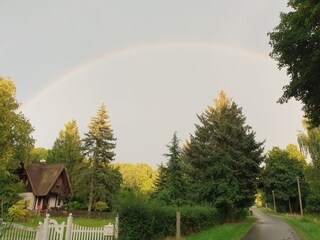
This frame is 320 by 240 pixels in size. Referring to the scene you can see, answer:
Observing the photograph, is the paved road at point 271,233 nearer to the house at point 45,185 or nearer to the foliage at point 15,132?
the foliage at point 15,132

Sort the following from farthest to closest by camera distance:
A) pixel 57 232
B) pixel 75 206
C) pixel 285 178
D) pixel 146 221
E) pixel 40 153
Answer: pixel 40 153
pixel 285 178
pixel 75 206
pixel 146 221
pixel 57 232

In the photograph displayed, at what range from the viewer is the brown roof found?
40009 mm

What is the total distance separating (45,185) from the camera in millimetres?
40750

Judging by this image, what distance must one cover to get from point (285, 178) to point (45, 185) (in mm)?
44768

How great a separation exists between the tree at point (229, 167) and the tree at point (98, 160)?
36.9 ft

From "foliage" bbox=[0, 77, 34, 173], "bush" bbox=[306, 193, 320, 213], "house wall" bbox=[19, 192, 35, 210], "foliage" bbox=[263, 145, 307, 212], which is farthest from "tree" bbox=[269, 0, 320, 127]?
"foliage" bbox=[263, 145, 307, 212]

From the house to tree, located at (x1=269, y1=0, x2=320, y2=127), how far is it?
115 ft

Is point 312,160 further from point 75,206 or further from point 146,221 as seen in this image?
point 146,221

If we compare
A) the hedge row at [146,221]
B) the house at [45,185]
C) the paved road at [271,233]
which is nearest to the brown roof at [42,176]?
the house at [45,185]

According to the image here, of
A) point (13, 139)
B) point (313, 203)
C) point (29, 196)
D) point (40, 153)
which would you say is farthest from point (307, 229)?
point (40, 153)

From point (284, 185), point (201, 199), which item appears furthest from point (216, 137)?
point (284, 185)

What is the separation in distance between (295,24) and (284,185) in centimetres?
4936

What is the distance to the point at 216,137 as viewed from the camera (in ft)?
97.8

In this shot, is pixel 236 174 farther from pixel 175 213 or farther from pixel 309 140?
pixel 309 140
